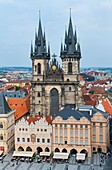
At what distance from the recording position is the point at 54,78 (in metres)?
102

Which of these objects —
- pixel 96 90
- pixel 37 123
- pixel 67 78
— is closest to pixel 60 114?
pixel 37 123

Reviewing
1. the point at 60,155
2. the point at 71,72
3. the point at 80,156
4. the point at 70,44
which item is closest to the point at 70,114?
the point at 60,155

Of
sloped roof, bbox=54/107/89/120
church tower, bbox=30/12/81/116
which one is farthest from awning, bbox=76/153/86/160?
church tower, bbox=30/12/81/116

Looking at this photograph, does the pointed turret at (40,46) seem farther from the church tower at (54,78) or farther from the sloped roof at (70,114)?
the sloped roof at (70,114)

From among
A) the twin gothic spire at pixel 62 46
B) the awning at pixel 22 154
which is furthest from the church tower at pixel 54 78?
the awning at pixel 22 154

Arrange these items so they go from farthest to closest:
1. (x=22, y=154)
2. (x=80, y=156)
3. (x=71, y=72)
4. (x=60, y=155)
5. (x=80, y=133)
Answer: (x=71, y=72) → (x=80, y=133) → (x=22, y=154) → (x=60, y=155) → (x=80, y=156)

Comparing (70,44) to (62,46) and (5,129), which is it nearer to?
(62,46)

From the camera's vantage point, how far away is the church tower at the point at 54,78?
10050cm

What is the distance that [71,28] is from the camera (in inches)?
4077

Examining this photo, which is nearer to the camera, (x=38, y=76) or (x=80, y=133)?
(x=80, y=133)

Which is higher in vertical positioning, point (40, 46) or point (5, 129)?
point (40, 46)

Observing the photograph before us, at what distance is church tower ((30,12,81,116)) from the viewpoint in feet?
330

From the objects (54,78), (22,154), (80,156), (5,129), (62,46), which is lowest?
(80,156)

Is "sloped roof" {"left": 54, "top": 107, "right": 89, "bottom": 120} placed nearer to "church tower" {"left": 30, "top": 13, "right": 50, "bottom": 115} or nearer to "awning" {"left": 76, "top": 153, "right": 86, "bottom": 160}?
"awning" {"left": 76, "top": 153, "right": 86, "bottom": 160}
